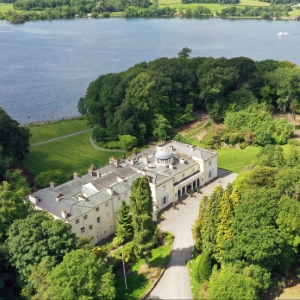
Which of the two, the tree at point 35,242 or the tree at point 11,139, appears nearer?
the tree at point 35,242

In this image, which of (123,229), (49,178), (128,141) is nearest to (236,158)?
(128,141)

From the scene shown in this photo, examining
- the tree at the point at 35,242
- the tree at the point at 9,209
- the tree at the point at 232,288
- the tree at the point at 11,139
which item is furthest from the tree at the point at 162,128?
the tree at the point at 232,288

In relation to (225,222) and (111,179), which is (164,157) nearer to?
(111,179)

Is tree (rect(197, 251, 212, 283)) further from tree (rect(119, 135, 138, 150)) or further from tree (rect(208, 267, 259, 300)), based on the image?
tree (rect(119, 135, 138, 150))

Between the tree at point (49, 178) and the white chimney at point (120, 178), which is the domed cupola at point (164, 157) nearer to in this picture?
the white chimney at point (120, 178)

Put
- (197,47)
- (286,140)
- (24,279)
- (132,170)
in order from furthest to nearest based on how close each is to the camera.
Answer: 1. (197,47)
2. (286,140)
3. (132,170)
4. (24,279)

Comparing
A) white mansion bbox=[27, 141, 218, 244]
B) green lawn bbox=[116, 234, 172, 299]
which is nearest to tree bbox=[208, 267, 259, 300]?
green lawn bbox=[116, 234, 172, 299]

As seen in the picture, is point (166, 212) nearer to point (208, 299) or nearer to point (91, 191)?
point (91, 191)

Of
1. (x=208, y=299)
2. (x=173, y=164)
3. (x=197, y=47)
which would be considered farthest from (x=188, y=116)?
(x=197, y=47)
